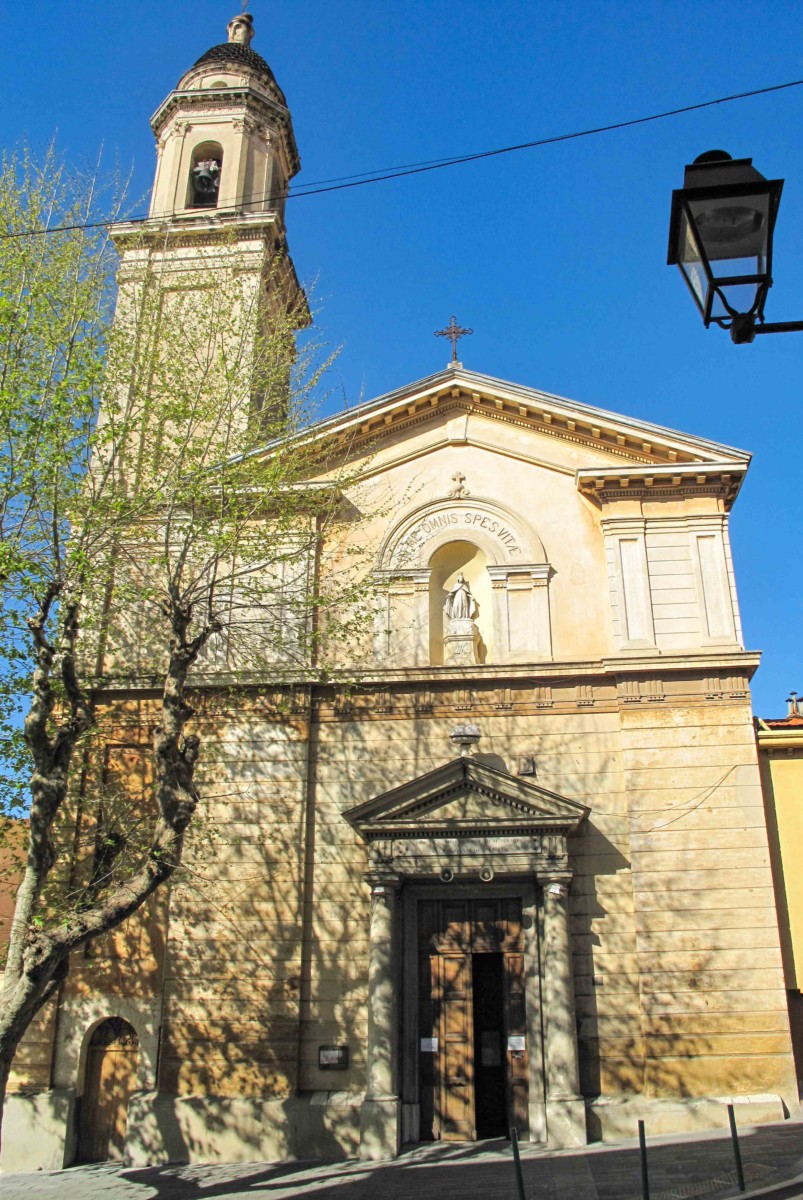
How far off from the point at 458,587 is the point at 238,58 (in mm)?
16804

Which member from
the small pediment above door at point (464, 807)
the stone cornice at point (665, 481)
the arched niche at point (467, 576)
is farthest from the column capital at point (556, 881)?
the stone cornice at point (665, 481)

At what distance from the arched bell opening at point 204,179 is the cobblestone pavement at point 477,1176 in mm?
20435

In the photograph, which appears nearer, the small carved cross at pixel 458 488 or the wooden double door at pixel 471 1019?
the wooden double door at pixel 471 1019

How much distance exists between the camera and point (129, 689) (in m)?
17.2

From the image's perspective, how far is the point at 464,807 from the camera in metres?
15.5

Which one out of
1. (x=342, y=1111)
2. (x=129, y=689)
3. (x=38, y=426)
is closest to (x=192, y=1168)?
(x=342, y=1111)

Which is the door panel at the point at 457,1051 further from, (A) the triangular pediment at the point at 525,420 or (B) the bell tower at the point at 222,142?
(B) the bell tower at the point at 222,142

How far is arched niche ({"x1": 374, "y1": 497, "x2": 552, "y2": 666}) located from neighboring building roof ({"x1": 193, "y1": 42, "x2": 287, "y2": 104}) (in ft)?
48.6

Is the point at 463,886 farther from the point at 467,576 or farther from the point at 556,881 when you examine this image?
the point at 467,576

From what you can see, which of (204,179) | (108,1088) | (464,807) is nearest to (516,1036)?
(464,807)

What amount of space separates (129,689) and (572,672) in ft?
24.1

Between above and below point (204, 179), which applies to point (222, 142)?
above

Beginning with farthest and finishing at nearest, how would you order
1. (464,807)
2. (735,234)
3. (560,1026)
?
(464,807), (560,1026), (735,234)

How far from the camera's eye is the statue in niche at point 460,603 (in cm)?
1730
